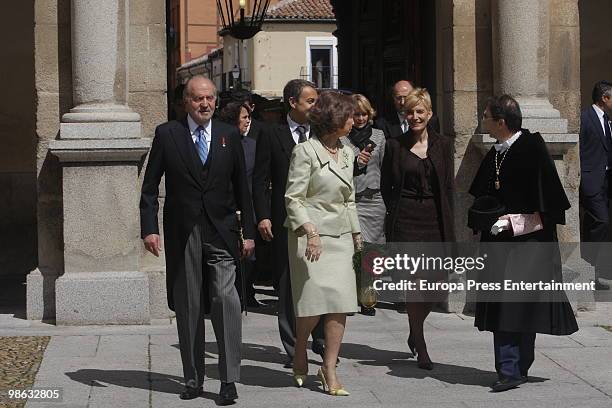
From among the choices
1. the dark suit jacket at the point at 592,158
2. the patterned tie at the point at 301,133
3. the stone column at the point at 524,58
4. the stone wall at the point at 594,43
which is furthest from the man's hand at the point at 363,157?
the stone wall at the point at 594,43

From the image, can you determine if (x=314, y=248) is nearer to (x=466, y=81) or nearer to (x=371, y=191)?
(x=371, y=191)

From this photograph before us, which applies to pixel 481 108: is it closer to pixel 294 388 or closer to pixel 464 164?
pixel 464 164

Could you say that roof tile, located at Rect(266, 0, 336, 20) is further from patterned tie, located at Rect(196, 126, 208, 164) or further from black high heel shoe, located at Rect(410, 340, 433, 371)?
patterned tie, located at Rect(196, 126, 208, 164)

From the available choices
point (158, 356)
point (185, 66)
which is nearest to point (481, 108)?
point (158, 356)

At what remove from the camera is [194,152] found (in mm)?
8508

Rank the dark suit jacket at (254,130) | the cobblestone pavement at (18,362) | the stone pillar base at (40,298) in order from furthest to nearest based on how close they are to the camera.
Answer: the dark suit jacket at (254,130) → the stone pillar base at (40,298) → the cobblestone pavement at (18,362)

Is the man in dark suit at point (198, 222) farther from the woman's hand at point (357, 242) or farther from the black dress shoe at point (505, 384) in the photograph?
the black dress shoe at point (505, 384)

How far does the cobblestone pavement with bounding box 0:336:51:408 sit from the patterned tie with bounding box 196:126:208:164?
68.8 inches

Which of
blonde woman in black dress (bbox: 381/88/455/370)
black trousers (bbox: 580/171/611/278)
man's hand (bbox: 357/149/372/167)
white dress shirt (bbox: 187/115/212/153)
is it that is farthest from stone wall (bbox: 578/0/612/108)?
white dress shirt (bbox: 187/115/212/153)

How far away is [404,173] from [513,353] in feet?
4.75

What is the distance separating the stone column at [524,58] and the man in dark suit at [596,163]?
1541mm

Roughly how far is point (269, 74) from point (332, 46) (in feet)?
10.5

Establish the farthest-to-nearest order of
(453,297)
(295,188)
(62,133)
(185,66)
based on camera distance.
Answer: (185,66)
(453,297)
(62,133)
(295,188)

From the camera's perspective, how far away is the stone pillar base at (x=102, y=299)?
36.2ft
